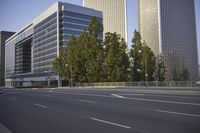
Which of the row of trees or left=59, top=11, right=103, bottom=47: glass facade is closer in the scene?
the row of trees

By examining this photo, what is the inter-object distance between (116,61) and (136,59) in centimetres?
934

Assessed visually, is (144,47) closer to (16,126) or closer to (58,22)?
(58,22)

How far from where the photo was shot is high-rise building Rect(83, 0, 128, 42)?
574 ft

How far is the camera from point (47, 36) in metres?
132

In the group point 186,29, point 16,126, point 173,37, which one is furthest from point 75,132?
point 186,29

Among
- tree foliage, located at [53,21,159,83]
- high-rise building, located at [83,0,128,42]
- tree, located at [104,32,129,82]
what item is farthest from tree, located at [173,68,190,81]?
high-rise building, located at [83,0,128,42]

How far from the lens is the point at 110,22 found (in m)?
177

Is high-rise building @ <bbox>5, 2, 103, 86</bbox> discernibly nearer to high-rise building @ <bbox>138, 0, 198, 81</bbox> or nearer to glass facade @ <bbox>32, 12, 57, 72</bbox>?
glass facade @ <bbox>32, 12, 57, 72</bbox>

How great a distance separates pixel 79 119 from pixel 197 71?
19623cm

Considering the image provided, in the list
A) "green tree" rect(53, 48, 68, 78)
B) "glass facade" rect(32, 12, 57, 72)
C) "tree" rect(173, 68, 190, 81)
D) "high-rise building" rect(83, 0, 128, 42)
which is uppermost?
"high-rise building" rect(83, 0, 128, 42)

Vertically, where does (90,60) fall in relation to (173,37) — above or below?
below

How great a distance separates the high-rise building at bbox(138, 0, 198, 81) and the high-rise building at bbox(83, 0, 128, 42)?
454 inches

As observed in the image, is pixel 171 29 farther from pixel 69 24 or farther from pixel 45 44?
pixel 45 44

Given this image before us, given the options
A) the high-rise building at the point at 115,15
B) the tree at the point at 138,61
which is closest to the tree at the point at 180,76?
the tree at the point at 138,61
